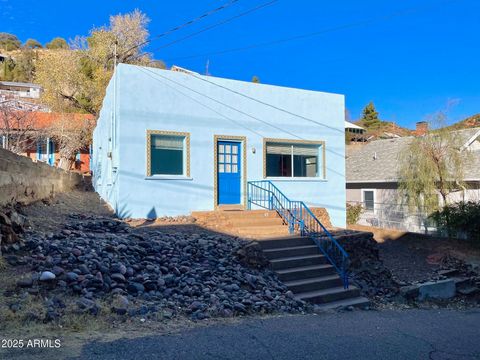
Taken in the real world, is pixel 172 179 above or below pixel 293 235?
above

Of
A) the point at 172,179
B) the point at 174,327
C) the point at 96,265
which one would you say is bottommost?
the point at 174,327

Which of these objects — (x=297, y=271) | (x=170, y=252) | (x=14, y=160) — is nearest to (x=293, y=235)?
(x=297, y=271)

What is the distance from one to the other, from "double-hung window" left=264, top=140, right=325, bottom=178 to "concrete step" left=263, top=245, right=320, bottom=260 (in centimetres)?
466

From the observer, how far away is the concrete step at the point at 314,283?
8768 mm

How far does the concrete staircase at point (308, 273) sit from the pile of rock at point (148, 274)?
17.9 inches

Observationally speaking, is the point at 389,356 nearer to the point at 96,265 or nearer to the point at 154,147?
the point at 96,265

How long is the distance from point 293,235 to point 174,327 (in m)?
6.11

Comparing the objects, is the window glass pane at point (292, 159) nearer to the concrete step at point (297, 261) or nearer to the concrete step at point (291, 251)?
the concrete step at point (291, 251)

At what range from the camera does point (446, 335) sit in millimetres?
6438

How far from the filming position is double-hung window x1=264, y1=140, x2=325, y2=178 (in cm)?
1488

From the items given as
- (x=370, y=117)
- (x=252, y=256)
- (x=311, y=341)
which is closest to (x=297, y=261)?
(x=252, y=256)

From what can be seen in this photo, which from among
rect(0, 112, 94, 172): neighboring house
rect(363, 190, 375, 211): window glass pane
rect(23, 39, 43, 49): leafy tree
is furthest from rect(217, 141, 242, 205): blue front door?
rect(23, 39, 43, 49): leafy tree

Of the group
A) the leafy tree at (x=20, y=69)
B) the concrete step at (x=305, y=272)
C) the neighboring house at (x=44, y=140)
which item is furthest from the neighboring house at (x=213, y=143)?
the leafy tree at (x=20, y=69)

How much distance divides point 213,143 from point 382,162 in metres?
14.2
